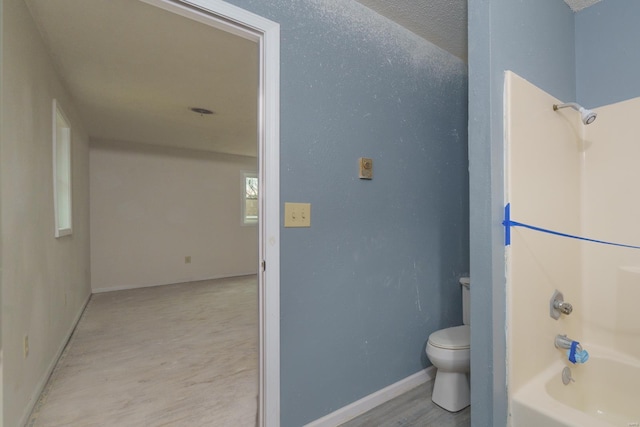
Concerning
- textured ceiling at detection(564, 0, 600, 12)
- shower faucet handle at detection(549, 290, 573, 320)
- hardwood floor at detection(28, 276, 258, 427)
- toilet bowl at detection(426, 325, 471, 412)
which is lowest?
hardwood floor at detection(28, 276, 258, 427)

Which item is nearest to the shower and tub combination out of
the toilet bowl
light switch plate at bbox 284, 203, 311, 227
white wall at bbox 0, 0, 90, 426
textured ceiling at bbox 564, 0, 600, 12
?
the toilet bowl

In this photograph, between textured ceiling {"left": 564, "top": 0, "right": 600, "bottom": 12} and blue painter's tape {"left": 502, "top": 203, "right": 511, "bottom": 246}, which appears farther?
textured ceiling {"left": 564, "top": 0, "right": 600, "bottom": 12}

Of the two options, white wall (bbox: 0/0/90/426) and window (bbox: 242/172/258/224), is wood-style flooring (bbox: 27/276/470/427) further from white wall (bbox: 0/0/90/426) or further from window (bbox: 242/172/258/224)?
window (bbox: 242/172/258/224)

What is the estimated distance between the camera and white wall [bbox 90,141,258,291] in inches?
180

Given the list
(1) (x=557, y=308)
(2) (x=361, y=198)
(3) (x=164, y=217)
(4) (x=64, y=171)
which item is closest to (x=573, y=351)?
(1) (x=557, y=308)

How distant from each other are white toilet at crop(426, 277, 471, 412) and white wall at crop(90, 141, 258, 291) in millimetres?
2959

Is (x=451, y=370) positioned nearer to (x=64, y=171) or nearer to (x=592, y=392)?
(x=592, y=392)

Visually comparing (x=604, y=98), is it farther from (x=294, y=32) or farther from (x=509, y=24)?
(x=294, y=32)

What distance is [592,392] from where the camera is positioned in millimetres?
1542

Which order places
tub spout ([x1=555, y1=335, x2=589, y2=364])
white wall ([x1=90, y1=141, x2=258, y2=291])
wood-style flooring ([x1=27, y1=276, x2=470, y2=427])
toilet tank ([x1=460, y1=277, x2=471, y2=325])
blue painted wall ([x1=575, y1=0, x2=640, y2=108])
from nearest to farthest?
tub spout ([x1=555, y1=335, x2=589, y2=364]) < blue painted wall ([x1=575, y1=0, x2=640, y2=108]) < wood-style flooring ([x1=27, y1=276, x2=470, y2=427]) < toilet tank ([x1=460, y1=277, x2=471, y2=325]) < white wall ([x1=90, y1=141, x2=258, y2=291])

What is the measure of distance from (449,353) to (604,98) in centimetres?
164

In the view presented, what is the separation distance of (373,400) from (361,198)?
1178 mm

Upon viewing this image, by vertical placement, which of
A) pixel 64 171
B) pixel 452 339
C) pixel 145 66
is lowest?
pixel 452 339

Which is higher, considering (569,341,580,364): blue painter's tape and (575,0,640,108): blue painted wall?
(575,0,640,108): blue painted wall
